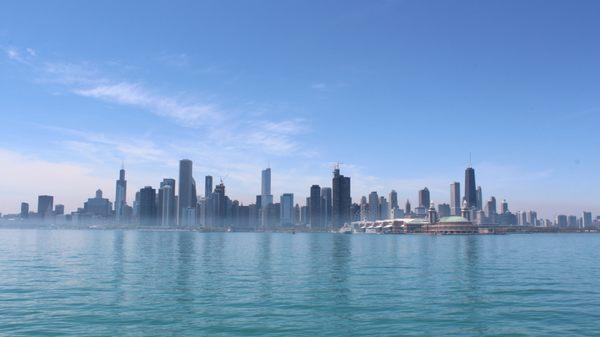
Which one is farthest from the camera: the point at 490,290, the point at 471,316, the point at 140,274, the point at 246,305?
the point at 140,274

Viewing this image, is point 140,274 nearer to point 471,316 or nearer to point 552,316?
point 471,316

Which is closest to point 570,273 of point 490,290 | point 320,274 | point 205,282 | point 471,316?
point 490,290

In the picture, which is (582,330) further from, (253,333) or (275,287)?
(275,287)

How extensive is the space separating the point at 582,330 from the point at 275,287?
32.9 m

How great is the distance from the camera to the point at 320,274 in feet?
243

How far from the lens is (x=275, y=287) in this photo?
5856 cm

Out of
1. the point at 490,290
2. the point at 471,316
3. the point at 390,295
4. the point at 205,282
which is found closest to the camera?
the point at 471,316

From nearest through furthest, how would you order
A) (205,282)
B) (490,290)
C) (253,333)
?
(253,333), (490,290), (205,282)

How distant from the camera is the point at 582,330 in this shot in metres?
37.4

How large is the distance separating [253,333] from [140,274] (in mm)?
41703

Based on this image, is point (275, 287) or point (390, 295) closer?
point (390, 295)

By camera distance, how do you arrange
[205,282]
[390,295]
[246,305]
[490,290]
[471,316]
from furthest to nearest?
[205,282] → [490,290] → [390,295] → [246,305] → [471,316]

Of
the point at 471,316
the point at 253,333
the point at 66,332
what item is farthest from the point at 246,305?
the point at 471,316

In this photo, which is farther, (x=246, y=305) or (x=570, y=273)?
(x=570, y=273)
